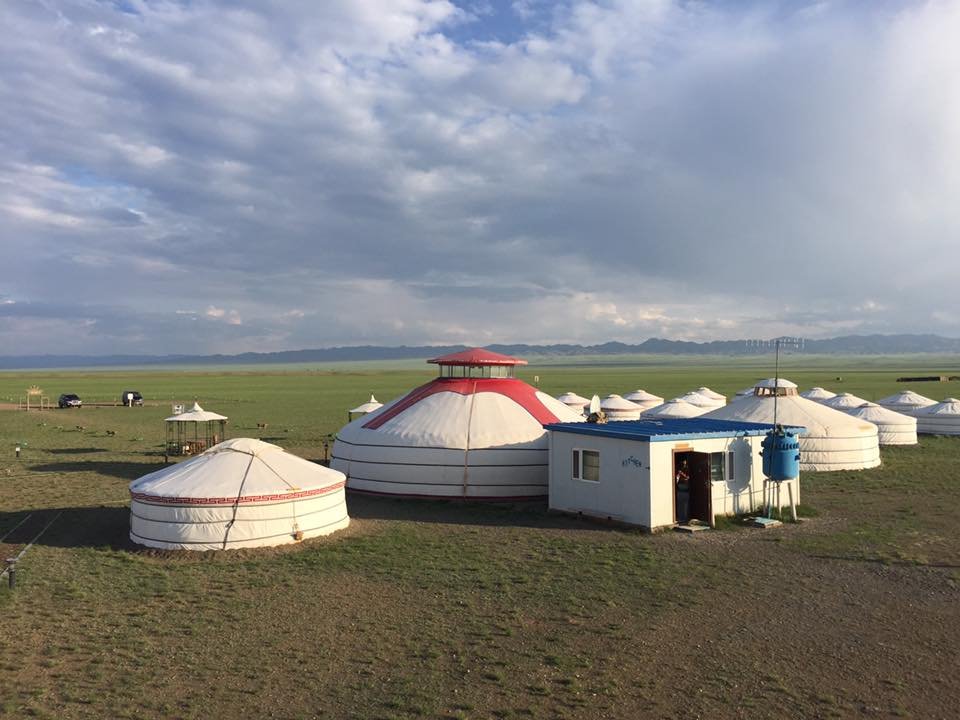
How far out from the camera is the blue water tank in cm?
2108

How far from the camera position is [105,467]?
3303 centimetres

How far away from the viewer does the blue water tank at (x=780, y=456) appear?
69.2 ft

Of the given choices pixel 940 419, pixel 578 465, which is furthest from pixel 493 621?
pixel 940 419

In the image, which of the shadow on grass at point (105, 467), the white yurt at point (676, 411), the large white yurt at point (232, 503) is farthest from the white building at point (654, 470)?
the white yurt at point (676, 411)

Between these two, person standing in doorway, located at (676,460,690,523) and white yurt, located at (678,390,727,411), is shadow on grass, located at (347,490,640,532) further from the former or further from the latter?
white yurt, located at (678,390,727,411)

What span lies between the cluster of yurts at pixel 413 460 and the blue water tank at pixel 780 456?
211 inches

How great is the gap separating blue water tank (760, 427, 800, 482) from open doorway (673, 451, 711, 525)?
1.95 metres

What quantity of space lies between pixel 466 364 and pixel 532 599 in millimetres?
14795

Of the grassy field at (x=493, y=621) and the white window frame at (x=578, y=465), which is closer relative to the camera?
the grassy field at (x=493, y=621)

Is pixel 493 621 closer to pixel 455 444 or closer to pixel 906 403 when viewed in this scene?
pixel 455 444

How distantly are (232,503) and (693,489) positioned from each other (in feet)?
40.1

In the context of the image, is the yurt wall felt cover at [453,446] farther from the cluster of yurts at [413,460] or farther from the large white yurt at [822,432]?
the large white yurt at [822,432]

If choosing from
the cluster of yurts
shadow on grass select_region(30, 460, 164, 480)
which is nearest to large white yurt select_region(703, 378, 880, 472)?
the cluster of yurts

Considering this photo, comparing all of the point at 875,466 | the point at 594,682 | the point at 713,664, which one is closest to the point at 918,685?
the point at 713,664
